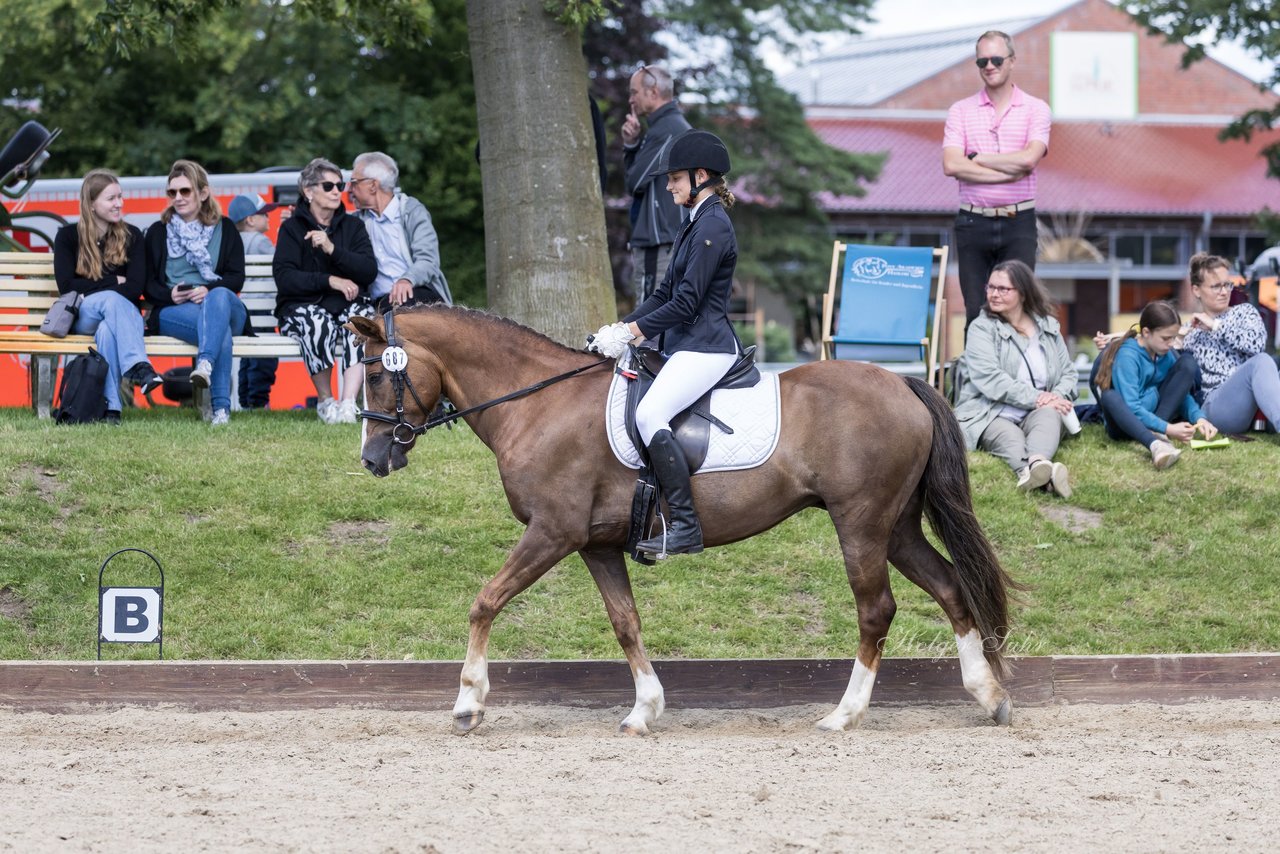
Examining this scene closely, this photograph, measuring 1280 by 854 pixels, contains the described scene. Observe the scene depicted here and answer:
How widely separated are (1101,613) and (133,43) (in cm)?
820

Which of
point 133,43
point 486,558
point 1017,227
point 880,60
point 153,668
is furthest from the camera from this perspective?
point 880,60

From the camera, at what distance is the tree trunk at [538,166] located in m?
10.7

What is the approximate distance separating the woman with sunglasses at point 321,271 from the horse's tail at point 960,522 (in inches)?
191

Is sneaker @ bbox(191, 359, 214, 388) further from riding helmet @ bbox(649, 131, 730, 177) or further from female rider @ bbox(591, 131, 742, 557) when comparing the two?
riding helmet @ bbox(649, 131, 730, 177)

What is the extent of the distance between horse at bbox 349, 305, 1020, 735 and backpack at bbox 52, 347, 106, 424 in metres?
4.30

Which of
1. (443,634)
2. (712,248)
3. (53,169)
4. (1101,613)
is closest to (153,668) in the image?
(443,634)

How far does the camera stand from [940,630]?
808 centimetres

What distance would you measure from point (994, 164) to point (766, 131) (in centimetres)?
2186

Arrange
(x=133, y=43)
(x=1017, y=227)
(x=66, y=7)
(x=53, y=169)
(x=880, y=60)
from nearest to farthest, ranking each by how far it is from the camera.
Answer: (x=1017, y=227)
(x=133, y=43)
(x=66, y=7)
(x=53, y=169)
(x=880, y=60)

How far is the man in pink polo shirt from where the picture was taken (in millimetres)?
10344

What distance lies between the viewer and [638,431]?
6570 millimetres

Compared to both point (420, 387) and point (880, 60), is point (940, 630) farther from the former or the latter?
point (880, 60)

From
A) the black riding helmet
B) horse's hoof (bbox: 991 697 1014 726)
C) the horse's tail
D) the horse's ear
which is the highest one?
the black riding helmet

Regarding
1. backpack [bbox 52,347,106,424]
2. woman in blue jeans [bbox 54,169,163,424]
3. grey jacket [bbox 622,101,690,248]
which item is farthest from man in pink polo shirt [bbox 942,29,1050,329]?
backpack [bbox 52,347,106,424]
